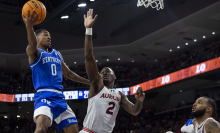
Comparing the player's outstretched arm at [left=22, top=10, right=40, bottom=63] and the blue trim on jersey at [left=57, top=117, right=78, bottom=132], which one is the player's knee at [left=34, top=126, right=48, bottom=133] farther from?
the player's outstretched arm at [left=22, top=10, right=40, bottom=63]

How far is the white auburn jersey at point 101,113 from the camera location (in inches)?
173

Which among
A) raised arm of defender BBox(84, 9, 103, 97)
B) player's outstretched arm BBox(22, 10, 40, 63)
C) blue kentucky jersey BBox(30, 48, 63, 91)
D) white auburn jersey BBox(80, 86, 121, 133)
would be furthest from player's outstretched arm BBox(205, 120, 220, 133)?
player's outstretched arm BBox(22, 10, 40, 63)

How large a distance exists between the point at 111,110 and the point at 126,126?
1698 cm

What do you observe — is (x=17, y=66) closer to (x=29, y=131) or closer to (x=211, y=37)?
(x=29, y=131)

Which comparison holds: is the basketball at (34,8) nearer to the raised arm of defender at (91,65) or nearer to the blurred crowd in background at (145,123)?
the raised arm of defender at (91,65)

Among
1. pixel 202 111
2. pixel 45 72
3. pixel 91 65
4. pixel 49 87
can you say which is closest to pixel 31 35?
pixel 45 72

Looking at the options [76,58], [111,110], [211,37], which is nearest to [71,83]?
[76,58]

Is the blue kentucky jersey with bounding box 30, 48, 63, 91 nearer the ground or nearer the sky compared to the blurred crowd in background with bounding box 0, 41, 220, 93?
nearer the ground

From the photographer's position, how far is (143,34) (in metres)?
22.5

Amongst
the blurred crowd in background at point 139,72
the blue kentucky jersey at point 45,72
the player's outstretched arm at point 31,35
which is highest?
the blurred crowd in background at point 139,72

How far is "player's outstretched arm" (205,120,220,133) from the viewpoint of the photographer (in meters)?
4.05

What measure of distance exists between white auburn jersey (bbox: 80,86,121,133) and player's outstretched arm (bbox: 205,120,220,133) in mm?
1373

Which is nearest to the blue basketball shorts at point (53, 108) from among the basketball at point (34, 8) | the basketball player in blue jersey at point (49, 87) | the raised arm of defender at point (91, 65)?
the basketball player in blue jersey at point (49, 87)

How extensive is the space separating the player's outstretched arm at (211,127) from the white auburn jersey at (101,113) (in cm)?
137
